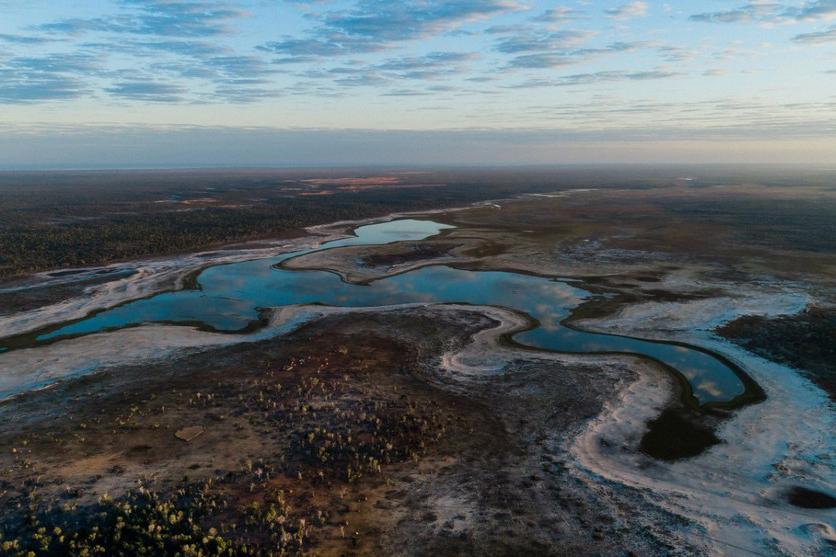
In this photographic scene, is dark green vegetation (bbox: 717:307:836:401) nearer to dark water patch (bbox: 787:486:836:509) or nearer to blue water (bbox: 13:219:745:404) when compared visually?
blue water (bbox: 13:219:745:404)

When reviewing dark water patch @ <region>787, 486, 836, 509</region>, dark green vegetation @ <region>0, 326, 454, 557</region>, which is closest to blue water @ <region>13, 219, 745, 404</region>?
dark water patch @ <region>787, 486, 836, 509</region>

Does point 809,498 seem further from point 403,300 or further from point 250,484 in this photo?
point 403,300

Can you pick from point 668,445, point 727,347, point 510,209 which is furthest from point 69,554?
point 510,209

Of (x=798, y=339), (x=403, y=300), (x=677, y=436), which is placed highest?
(x=798, y=339)

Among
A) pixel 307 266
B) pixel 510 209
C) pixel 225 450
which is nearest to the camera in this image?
pixel 225 450

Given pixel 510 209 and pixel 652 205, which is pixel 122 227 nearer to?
pixel 510 209

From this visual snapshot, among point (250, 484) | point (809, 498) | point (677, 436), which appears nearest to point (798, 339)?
point (677, 436)
